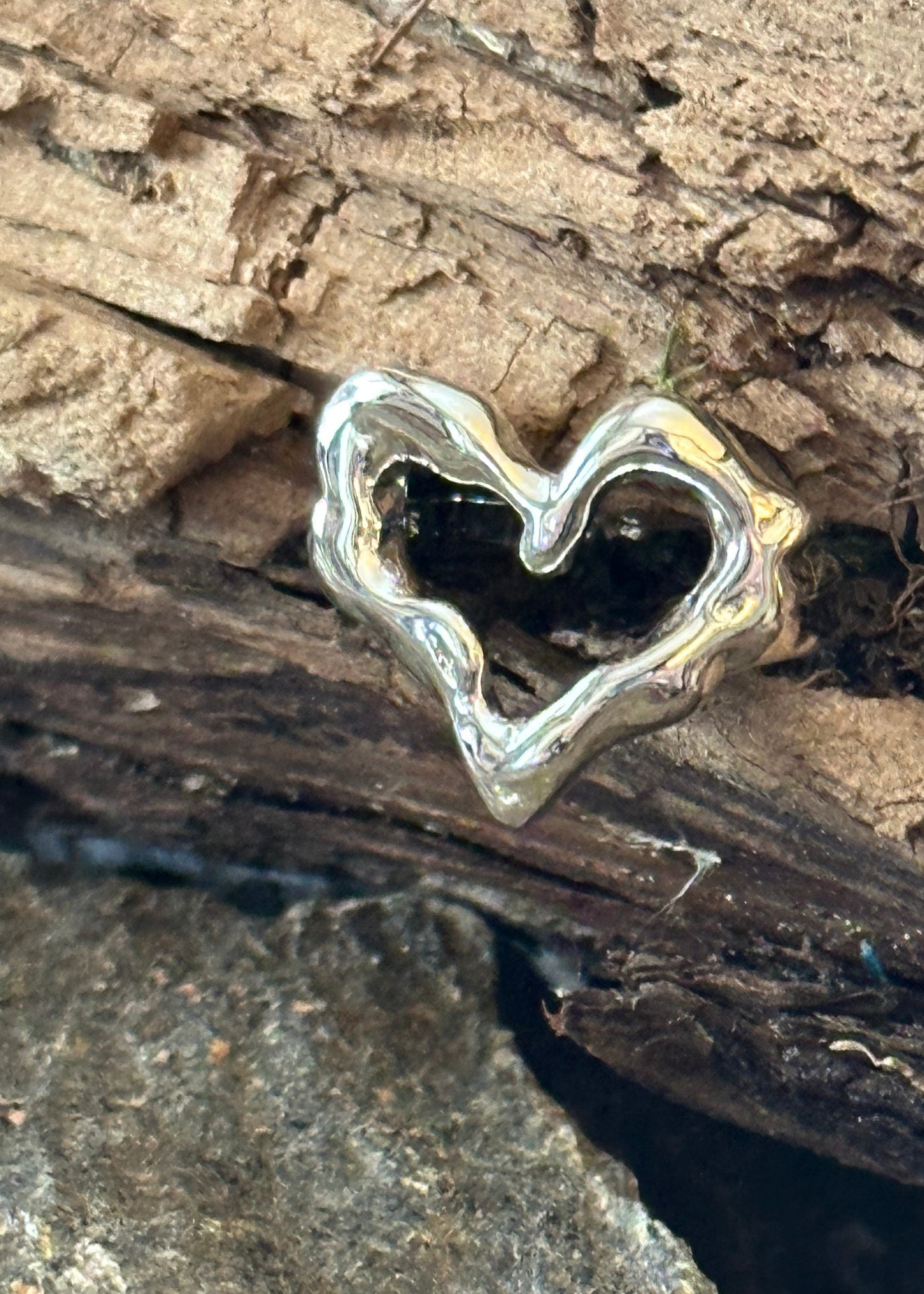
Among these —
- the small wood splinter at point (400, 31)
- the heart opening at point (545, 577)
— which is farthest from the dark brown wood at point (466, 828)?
the small wood splinter at point (400, 31)

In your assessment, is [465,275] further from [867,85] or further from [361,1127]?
[361,1127]

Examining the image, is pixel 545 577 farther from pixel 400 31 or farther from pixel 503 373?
pixel 400 31

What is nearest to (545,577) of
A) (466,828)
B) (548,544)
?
(548,544)

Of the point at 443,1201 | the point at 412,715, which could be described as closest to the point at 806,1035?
the point at 443,1201

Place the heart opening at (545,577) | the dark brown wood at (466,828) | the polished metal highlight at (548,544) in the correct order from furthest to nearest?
the dark brown wood at (466,828) → the heart opening at (545,577) → the polished metal highlight at (548,544)

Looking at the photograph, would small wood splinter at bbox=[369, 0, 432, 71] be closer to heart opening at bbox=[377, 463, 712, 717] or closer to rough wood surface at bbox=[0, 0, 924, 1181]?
rough wood surface at bbox=[0, 0, 924, 1181]

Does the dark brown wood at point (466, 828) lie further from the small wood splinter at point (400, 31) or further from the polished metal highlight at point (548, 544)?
the small wood splinter at point (400, 31)
